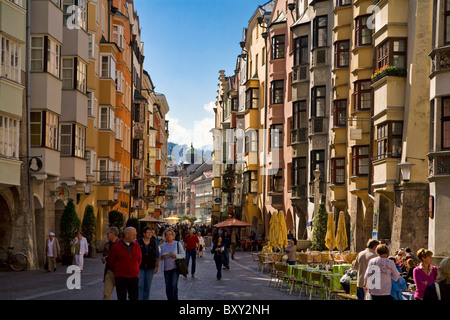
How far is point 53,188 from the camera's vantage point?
38.6 meters

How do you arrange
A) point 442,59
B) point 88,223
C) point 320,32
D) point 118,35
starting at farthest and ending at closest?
point 118,35 < point 320,32 < point 88,223 < point 442,59

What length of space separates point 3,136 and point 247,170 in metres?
40.5

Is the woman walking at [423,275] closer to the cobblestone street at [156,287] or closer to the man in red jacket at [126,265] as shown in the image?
the man in red jacket at [126,265]

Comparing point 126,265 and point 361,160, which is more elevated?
point 361,160

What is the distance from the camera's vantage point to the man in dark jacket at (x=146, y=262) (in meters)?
17.3

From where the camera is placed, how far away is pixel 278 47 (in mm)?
62281

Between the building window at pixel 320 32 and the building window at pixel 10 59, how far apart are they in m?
21.8

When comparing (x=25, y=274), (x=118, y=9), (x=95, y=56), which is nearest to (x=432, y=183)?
(x=25, y=274)

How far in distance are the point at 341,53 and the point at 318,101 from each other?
4.72 metres

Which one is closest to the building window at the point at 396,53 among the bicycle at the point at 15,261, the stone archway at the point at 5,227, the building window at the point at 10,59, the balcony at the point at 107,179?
the building window at the point at 10,59

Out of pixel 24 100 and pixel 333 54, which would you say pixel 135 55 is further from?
pixel 24 100

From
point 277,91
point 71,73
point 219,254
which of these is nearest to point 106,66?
point 71,73

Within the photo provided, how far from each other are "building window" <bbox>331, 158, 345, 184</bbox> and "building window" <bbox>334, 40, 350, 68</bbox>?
202 inches

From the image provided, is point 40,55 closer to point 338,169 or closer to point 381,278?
point 338,169
